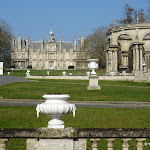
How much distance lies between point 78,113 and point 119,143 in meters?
5.30

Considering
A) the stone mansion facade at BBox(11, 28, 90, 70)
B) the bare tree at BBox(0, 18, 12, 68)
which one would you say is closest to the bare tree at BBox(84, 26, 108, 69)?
the bare tree at BBox(0, 18, 12, 68)

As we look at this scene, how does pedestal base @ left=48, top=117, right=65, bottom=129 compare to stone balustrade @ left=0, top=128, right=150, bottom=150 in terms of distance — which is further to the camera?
pedestal base @ left=48, top=117, right=65, bottom=129

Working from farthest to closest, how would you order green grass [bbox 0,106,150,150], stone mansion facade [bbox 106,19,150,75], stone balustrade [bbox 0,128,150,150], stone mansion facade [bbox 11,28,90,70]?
stone mansion facade [bbox 11,28,90,70], stone mansion facade [bbox 106,19,150,75], green grass [bbox 0,106,150,150], stone balustrade [bbox 0,128,150,150]

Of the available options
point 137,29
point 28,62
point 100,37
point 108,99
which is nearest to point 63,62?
point 28,62

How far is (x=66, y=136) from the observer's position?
5746mm

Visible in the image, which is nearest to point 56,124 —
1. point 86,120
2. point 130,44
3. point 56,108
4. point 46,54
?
point 56,108

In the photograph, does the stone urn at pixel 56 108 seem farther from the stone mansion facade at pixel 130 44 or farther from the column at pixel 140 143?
the stone mansion facade at pixel 130 44

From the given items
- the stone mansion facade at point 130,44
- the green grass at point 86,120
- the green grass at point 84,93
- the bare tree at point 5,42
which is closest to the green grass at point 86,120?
the green grass at point 86,120

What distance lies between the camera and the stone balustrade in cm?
576

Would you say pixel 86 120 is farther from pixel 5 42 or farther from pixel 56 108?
pixel 5 42

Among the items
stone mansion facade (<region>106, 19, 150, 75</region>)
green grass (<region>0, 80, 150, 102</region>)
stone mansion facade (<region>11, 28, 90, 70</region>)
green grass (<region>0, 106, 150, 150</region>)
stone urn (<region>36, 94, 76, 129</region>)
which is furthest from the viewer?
stone mansion facade (<region>11, 28, 90, 70</region>)

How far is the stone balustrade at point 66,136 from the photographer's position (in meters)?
5.76

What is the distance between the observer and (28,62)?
425 ft

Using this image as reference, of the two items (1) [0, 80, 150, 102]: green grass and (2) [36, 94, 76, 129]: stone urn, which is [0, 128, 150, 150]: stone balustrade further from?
(1) [0, 80, 150, 102]: green grass
